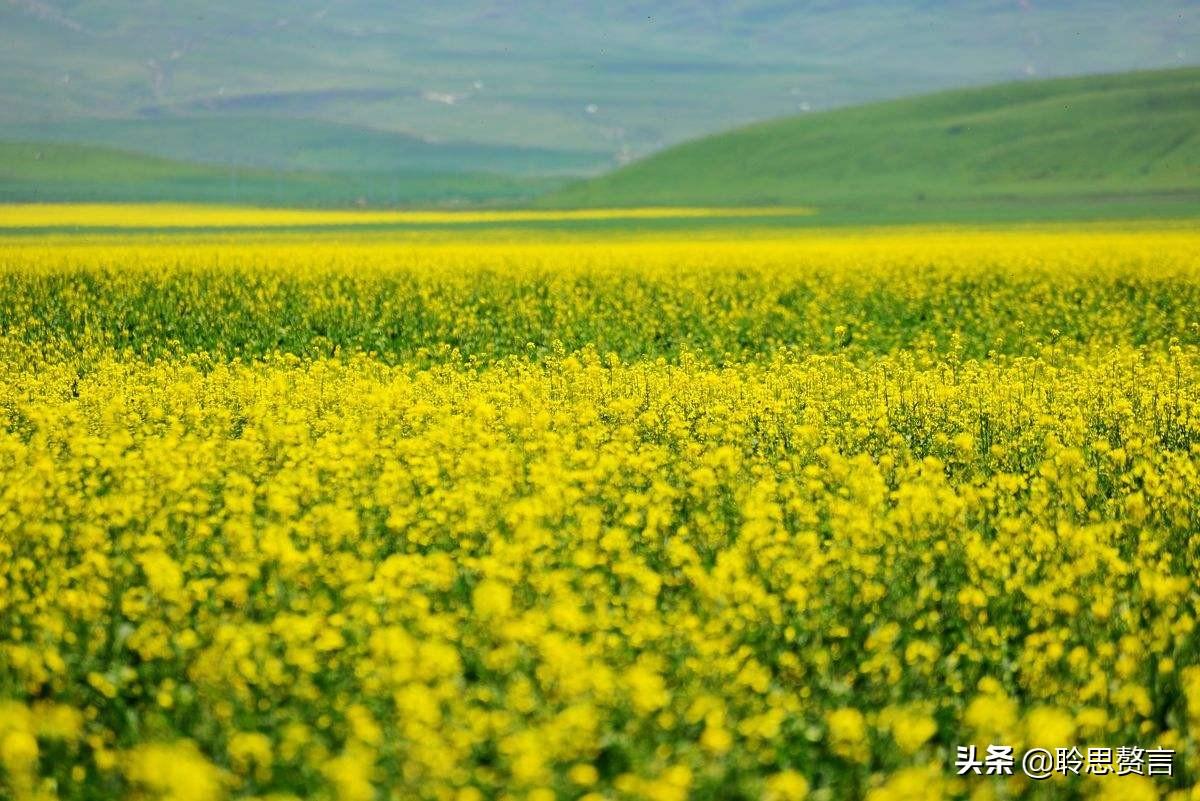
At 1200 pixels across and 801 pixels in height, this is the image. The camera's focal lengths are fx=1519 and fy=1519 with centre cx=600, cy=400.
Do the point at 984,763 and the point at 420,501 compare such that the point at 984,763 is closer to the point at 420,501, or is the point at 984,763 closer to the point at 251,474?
the point at 420,501

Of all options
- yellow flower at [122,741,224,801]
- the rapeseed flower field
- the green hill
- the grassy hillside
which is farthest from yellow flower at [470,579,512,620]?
the grassy hillside

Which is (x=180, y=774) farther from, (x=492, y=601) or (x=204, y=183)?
(x=204, y=183)

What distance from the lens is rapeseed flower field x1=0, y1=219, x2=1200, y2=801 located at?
5539mm

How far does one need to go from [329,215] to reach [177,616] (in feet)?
304

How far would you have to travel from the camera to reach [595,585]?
7.62m

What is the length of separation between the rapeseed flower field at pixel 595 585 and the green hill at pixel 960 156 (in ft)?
295

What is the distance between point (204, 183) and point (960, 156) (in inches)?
3165

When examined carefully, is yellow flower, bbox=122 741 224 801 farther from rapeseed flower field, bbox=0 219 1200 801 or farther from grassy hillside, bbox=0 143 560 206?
grassy hillside, bbox=0 143 560 206

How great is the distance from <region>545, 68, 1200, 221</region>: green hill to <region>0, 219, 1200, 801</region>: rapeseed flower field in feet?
295

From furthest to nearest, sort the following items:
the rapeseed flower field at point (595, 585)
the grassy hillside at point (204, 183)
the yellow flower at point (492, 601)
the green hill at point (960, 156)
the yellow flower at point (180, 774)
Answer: the grassy hillside at point (204, 183) < the green hill at point (960, 156) < the yellow flower at point (492, 601) < the rapeseed flower field at point (595, 585) < the yellow flower at point (180, 774)

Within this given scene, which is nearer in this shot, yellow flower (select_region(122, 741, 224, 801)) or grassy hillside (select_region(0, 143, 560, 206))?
yellow flower (select_region(122, 741, 224, 801))

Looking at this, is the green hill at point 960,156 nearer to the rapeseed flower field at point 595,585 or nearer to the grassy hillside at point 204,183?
the grassy hillside at point 204,183

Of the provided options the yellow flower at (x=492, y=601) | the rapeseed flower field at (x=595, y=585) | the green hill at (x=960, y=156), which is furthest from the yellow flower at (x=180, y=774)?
the green hill at (x=960, y=156)

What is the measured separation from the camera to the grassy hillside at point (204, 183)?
145 m
